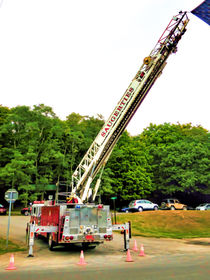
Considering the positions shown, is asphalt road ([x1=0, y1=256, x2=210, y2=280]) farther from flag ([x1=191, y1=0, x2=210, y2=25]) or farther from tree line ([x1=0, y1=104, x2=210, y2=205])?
tree line ([x1=0, y1=104, x2=210, y2=205])

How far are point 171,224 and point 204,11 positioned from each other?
640 inches

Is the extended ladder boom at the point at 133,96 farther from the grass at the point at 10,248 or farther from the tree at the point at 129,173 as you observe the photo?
the tree at the point at 129,173

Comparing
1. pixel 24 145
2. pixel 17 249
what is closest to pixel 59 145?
pixel 24 145

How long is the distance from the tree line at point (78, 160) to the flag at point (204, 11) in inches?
1070

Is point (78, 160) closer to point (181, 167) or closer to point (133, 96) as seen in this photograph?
point (181, 167)

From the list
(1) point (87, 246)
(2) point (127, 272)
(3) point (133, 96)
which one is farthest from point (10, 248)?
(3) point (133, 96)

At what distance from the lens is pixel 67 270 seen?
8625mm

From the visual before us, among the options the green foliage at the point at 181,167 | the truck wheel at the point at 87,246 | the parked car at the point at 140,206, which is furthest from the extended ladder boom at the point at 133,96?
the green foliage at the point at 181,167

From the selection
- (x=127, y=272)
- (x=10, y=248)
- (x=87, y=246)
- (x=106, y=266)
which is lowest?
(x=10, y=248)

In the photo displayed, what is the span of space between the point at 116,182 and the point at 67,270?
34.4m

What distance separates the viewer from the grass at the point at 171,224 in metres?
20.0

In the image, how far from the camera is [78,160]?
146 feet

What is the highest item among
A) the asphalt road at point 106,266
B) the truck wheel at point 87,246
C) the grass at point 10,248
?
the asphalt road at point 106,266

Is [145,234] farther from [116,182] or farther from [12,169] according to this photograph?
[116,182]
